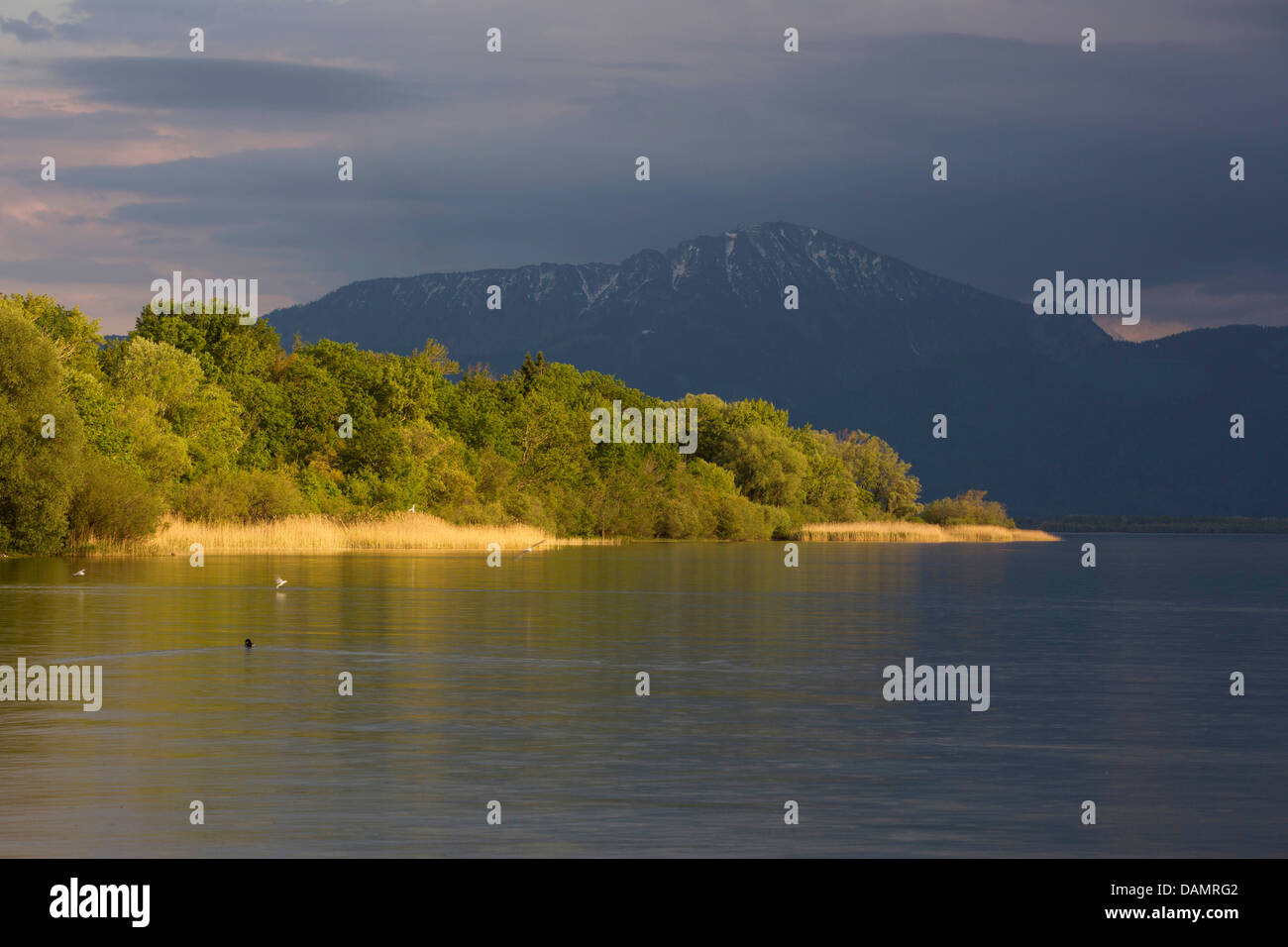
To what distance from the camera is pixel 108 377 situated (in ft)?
317

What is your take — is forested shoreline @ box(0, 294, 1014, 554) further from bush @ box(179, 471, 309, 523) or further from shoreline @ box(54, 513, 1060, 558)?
shoreline @ box(54, 513, 1060, 558)

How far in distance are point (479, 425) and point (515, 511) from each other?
11.6 meters

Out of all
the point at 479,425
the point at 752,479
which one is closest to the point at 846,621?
the point at 479,425

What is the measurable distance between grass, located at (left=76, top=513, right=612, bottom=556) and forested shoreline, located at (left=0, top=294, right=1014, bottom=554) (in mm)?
1261

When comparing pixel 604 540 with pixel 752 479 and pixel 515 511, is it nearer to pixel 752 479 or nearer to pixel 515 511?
pixel 515 511

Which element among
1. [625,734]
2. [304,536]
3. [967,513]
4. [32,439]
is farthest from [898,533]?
[625,734]

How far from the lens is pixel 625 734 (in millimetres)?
20531

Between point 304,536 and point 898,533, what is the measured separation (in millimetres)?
93599

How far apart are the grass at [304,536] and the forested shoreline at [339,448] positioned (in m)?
1.26

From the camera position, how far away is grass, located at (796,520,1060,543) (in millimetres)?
166000

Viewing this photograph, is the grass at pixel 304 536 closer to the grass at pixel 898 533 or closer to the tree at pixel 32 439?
the tree at pixel 32 439

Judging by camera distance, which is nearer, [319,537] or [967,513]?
[319,537]

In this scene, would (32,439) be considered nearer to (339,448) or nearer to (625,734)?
(339,448)

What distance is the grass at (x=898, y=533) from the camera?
166000mm
